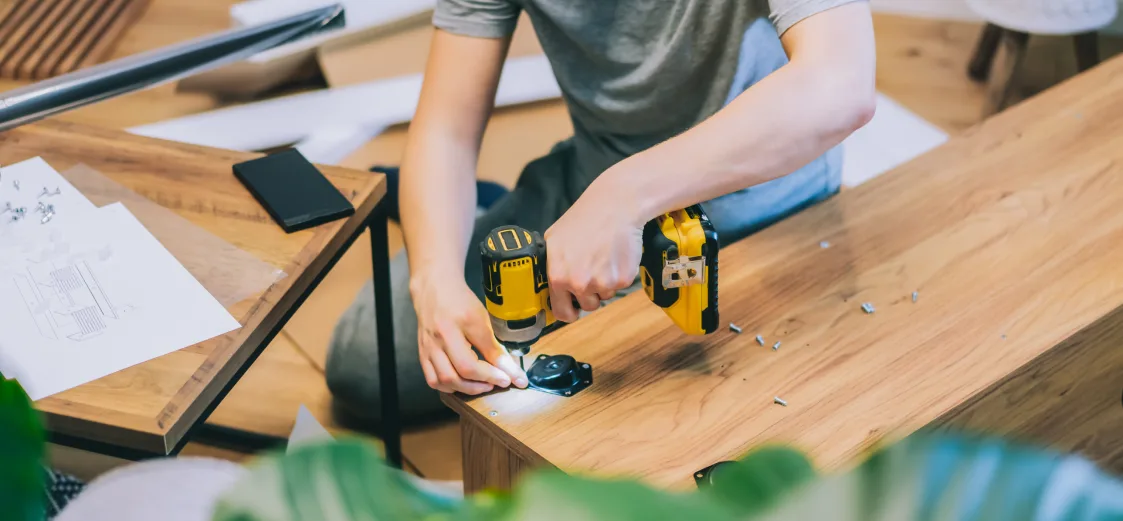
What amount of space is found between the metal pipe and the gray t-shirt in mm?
256

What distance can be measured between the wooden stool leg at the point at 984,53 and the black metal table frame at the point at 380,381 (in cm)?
170

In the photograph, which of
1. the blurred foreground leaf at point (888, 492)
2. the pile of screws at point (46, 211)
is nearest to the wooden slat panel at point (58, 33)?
the pile of screws at point (46, 211)

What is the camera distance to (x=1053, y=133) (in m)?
1.36

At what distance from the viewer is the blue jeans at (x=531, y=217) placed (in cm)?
122

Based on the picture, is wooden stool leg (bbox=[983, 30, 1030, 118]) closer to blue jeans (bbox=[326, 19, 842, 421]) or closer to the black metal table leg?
blue jeans (bbox=[326, 19, 842, 421])

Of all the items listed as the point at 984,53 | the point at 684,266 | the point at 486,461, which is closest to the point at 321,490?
the point at 684,266

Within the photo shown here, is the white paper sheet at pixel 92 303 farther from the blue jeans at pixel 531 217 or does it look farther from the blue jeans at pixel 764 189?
the blue jeans at pixel 764 189

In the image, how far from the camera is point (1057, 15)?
210 cm

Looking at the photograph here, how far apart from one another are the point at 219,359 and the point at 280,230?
0.23 meters

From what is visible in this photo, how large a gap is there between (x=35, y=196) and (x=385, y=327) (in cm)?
47

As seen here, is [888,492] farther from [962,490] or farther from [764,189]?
[764,189]

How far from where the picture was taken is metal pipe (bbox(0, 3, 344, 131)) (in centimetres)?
Answer: 111

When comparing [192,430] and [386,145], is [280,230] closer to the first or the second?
[192,430]

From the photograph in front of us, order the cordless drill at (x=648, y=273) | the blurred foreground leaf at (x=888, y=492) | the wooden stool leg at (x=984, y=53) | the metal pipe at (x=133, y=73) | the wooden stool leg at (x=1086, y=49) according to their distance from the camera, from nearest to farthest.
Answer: the blurred foreground leaf at (x=888, y=492) → the cordless drill at (x=648, y=273) → the metal pipe at (x=133, y=73) → the wooden stool leg at (x=1086, y=49) → the wooden stool leg at (x=984, y=53)
